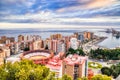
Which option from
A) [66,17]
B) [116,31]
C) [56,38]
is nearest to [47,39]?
[56,38]

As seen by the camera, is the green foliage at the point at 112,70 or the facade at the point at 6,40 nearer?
the green foliage at the point at 112,70

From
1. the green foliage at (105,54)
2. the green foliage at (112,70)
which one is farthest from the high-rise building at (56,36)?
the green foliage at (112,70)

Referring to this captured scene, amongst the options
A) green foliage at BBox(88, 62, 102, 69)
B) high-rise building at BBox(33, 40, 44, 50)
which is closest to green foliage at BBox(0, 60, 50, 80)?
high-rise building at BBox(33, 40, 44, 50)

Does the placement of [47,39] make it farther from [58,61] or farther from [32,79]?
[32,79]

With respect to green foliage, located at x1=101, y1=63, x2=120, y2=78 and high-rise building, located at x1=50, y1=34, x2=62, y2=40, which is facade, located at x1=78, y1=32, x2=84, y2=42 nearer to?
high-rise building, located at x1=50, y1=34, x2=62, y2=40

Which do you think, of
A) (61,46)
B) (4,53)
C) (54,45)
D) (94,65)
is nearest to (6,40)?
(4,53)

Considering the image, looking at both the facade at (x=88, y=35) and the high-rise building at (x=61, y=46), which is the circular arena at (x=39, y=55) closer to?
the high-rise building at (x=61, y=46)
